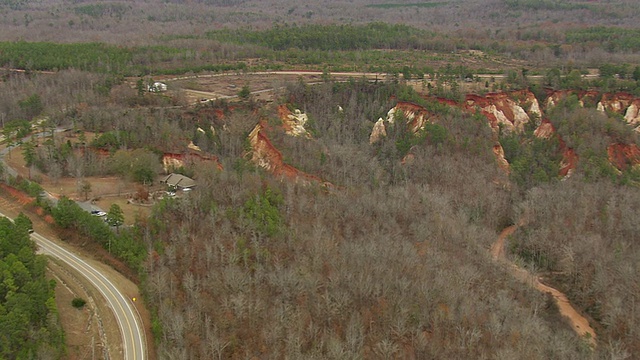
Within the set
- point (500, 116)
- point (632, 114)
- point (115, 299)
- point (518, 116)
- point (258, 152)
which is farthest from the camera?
point (518, 116)

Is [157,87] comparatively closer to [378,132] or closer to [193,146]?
[193,146]

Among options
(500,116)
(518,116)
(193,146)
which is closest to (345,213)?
(193,146)

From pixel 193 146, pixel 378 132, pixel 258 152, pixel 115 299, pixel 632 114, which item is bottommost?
pixel 115 299

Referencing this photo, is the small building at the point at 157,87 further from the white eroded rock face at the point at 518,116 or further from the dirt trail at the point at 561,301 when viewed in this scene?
the dirt trail at the point at 561,301

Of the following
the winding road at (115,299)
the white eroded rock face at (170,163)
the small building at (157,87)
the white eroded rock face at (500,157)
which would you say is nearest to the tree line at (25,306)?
the winding road at (115,299)

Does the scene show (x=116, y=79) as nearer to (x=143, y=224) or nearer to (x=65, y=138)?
(x=65, y=138)

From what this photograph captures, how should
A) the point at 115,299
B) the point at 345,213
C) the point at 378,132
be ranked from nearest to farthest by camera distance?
the point at 115,299
the point at 345,213
the point at 378,132

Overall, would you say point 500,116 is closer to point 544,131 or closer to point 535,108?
point 544,131

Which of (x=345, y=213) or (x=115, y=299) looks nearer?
(x=115, y=299)

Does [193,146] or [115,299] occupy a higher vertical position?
[193,146]
